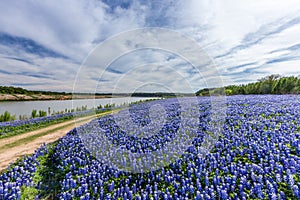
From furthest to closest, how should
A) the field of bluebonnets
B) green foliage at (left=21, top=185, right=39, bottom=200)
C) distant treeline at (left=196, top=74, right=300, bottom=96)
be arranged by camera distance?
distant treeline at (left=196, top=74, right=300, bottom=96) < green foliage at (left=21, top=185, right=39, bottom=200) < the field of bluebonnets

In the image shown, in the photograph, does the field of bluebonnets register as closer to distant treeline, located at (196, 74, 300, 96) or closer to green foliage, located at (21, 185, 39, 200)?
green foliage, located at (21, 185, 39, 200)

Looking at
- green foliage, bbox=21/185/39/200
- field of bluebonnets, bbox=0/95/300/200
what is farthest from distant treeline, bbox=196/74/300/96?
green foliage, bbox=21/185/39/200

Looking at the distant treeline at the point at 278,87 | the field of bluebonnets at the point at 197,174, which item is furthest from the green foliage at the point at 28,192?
the distant treeline at the point at 278,87

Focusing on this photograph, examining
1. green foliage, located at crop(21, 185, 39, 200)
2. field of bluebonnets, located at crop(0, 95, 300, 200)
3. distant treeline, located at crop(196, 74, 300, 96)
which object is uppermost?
distant treeline, located at crop(196, 74, 300, 96)

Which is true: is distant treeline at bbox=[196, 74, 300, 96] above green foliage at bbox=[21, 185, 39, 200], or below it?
above

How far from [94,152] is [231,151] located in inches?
184

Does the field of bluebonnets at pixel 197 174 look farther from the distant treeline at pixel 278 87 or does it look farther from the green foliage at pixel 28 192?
the distant treeline at pixel 278 87

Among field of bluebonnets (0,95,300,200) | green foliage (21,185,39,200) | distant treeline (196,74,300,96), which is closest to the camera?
field of bluebonnets (0,95,300,200)

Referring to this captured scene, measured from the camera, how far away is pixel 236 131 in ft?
21.0

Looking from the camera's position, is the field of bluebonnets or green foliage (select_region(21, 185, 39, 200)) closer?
the field of bluebonnets

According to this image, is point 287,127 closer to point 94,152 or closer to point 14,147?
point 94,152

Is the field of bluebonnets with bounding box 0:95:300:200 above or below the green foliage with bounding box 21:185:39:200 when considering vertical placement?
above

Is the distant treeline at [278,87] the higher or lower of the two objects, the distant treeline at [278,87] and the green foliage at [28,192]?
the higher

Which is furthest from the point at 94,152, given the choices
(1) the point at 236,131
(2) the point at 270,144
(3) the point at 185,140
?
(2) the point at 270,144
